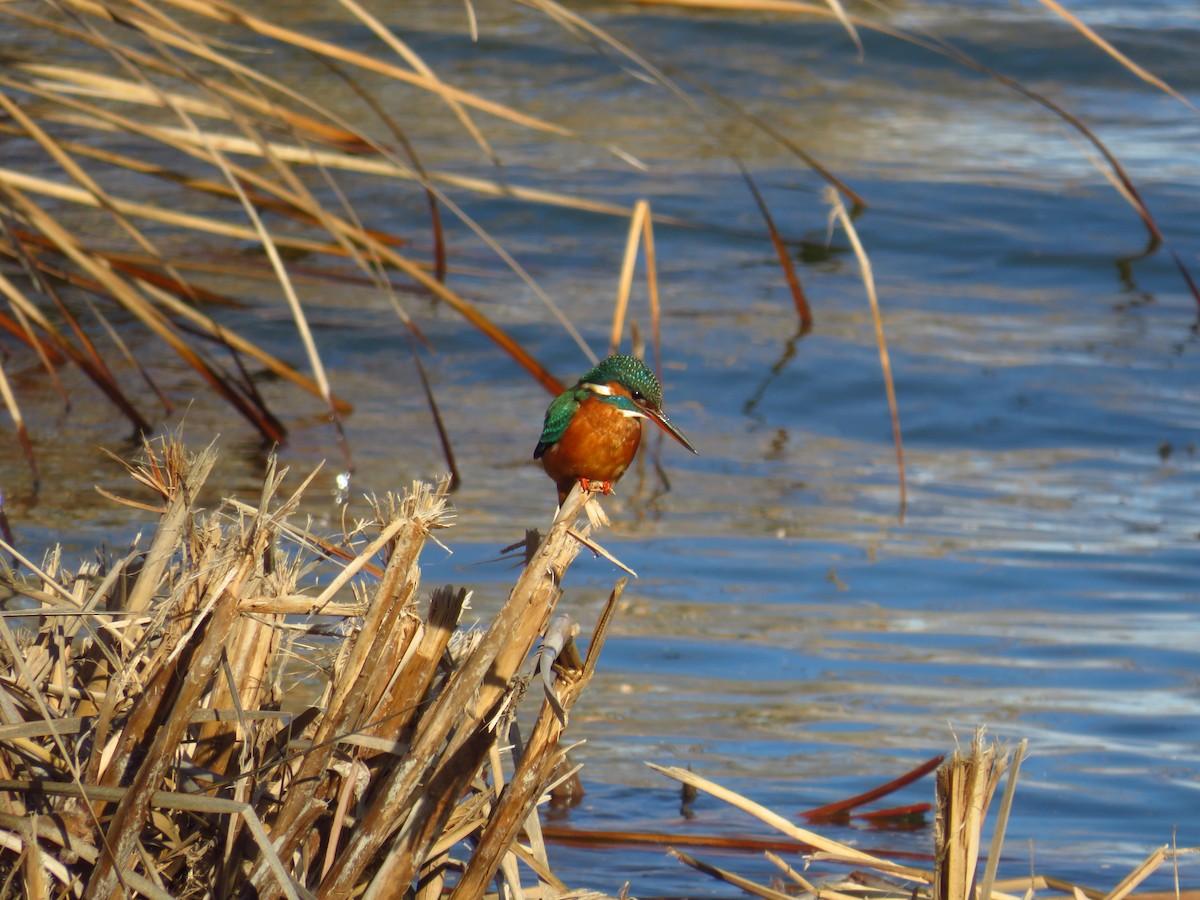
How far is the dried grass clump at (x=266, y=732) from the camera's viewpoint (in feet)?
5.91

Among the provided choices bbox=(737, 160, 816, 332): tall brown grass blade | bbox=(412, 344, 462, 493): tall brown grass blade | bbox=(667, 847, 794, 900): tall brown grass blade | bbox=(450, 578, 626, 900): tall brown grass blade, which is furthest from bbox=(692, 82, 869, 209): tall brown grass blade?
bbox=(450, 578, 626, 900): tall brown grass blade

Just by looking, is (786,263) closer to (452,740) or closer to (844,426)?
(844,426)

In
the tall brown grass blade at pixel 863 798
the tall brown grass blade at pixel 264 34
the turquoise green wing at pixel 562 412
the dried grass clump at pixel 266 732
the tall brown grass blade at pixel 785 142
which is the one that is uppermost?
the tall brown grass blade at pixel 785 142

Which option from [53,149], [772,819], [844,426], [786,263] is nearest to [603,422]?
[772,819]

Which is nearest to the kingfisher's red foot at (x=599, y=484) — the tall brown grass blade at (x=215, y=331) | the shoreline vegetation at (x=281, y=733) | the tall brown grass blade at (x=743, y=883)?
the shoreline vegetation at (x=281, y=733)

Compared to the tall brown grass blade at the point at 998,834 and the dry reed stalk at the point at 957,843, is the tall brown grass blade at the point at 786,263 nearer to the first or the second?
the dry reed stalk at the point at 957,843

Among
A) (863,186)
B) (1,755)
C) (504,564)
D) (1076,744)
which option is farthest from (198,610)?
(863,186)

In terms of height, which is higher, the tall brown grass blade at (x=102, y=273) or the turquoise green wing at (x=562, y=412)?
the tall brown grass blade at (x=102, y=273)

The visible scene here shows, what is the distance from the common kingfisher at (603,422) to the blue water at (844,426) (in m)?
1.00

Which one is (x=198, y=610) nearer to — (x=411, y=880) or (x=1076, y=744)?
(x=411, y=880)

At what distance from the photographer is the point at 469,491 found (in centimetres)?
592

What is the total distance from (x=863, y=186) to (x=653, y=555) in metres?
5.91

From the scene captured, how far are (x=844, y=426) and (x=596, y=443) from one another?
5.04 metres

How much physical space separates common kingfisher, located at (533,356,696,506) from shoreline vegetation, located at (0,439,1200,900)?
1.21 ft
